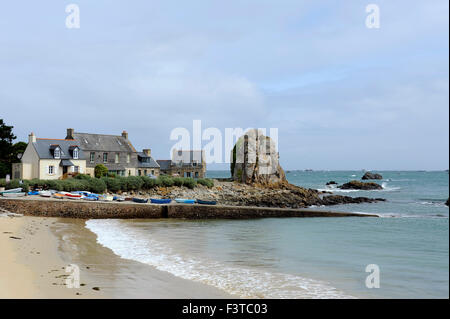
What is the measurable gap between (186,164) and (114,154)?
20183 mm

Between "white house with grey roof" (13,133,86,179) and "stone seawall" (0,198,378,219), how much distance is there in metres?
14.4

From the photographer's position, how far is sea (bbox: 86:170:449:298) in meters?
10.9

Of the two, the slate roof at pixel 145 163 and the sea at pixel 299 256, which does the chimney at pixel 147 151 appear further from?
the sea at pixel 299 256

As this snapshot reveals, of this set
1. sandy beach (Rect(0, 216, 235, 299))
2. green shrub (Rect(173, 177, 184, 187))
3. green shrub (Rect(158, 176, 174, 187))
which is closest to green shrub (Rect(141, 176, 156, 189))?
green shrub (Rect(158, 176, 174, 187))

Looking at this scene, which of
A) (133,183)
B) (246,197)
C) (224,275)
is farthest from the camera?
(246,197)

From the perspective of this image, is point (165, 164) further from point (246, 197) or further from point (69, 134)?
point (246, 197)

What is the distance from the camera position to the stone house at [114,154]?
48.7 metres

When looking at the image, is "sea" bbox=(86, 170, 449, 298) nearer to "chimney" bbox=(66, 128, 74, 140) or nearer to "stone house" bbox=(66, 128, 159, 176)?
"stone house" bbox=(66, 128, 159, 176)

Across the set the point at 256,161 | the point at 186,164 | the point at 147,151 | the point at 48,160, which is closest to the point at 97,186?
the point at 48,160

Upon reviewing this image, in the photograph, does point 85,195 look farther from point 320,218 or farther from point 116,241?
point 320,218

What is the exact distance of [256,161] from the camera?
64.6 metres

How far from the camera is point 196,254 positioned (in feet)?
50.8
